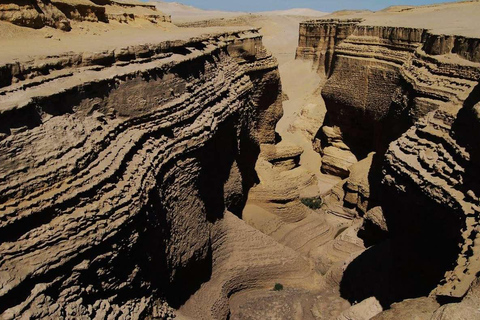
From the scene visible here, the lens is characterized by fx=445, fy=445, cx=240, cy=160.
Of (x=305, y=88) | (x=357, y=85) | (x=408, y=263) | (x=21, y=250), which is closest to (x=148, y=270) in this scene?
(x=21, y=250)

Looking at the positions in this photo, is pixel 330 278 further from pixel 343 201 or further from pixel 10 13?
pixel 10 13

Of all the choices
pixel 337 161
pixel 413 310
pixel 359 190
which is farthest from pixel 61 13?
pixel 337 161

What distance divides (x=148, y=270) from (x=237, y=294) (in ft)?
12.7

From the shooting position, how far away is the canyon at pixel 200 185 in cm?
571

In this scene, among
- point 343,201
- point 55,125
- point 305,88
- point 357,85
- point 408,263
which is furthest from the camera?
point 305,88

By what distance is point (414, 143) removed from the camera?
8562 millimetres

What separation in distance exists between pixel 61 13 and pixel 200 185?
5.50 meters

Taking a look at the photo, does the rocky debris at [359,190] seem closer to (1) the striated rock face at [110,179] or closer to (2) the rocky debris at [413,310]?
(1) the striated rock face at [110,179]

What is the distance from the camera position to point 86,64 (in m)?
7.48

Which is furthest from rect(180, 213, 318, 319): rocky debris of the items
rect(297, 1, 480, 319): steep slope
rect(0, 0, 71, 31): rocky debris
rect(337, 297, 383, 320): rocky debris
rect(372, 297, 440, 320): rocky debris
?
rect(0, 0, 71, 31): rocky debris

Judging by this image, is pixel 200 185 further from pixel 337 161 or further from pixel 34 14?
pixel 337 161

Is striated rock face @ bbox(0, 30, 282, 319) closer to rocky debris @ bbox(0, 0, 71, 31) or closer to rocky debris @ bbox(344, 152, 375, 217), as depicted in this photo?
rocky debris @ bbox(0, 0, 71, 31)

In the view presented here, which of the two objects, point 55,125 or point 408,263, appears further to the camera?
point 408,263

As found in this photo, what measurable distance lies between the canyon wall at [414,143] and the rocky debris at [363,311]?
0.37 m
